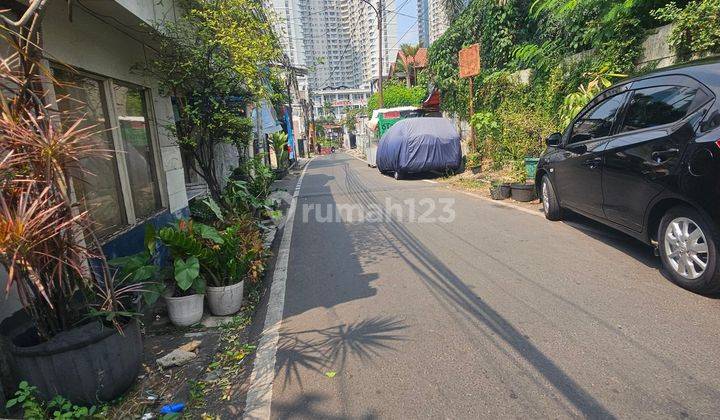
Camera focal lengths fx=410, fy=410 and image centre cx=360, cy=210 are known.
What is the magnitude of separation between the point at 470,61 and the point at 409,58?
28.9 metres

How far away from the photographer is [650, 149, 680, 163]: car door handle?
11.8 feet

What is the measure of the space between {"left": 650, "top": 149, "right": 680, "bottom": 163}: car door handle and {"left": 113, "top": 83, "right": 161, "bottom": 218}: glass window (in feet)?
18.7

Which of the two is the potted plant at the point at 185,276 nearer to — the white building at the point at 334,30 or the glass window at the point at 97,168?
the glass window at the point at 97,168

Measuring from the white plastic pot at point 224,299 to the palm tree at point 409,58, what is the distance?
3887cm

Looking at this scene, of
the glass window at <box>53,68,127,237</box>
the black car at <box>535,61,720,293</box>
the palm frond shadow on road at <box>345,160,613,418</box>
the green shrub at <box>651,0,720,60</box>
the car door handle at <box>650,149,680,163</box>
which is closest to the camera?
the palm frond shadow on road at <box>345,160,613,418</box>

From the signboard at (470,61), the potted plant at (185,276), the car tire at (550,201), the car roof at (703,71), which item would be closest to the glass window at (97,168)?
the potted plant at (185,276)

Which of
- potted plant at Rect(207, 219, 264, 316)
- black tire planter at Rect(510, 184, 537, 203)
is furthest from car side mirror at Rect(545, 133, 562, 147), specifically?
potted plant at Rect(207, 219, 264, 316)

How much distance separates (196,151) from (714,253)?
633cm

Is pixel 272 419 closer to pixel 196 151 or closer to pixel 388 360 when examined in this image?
pixel 388 360

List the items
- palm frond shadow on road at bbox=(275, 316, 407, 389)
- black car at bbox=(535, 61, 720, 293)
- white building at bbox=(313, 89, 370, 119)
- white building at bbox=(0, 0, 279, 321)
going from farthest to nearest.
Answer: white building at bbox=(313, 89, 370, 119), white building at bbox=(0, 0, 279, 321), black car at bbox=(535, 61, 720, 293), palm frond shadow on road at bbox=(275, 316, 407, 389)

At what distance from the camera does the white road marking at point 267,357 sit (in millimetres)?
2717

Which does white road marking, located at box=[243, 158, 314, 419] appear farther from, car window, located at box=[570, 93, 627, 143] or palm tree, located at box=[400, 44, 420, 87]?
palm tree, located at box=[400, 44, 420, 87]

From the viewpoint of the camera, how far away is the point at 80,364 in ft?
8.68

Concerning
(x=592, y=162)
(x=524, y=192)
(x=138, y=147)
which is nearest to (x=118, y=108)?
(x=138, y=147)
